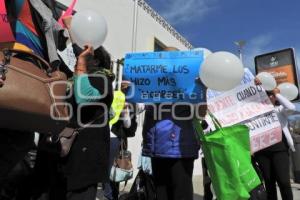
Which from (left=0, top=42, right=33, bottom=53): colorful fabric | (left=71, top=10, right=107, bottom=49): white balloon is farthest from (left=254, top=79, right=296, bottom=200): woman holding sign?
(left=0, top=42, right=33, bottom=53): colorful fabric

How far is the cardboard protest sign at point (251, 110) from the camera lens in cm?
395

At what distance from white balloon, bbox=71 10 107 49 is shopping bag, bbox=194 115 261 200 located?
1.07 m

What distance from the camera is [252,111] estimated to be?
13.4ft

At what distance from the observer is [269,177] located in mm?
4562

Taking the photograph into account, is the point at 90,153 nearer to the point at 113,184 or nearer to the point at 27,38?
the point at 27,38

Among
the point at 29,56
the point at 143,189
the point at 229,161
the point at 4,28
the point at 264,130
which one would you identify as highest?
the point at 4,28

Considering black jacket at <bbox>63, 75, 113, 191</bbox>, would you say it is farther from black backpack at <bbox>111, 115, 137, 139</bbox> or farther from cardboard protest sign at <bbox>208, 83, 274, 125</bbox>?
black backpack at <bbox>111, 115, 137, 139</bbox>

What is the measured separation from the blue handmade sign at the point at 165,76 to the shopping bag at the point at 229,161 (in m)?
0.30

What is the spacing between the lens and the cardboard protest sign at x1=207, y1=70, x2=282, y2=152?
395 cm

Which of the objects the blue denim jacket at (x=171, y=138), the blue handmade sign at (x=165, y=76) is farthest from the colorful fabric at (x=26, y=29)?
the blue denim jacket at (x=171, y=138)

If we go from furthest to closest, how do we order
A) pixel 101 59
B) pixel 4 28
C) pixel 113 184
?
pixel 113 184 < pixel 101 59 < pixel 4 28

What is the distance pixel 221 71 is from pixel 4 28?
153cm

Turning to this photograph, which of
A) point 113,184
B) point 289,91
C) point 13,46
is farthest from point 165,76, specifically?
point 289,91

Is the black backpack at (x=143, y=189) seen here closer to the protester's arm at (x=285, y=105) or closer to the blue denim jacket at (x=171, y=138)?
the blue denim jacket at (x=171, y=138)
